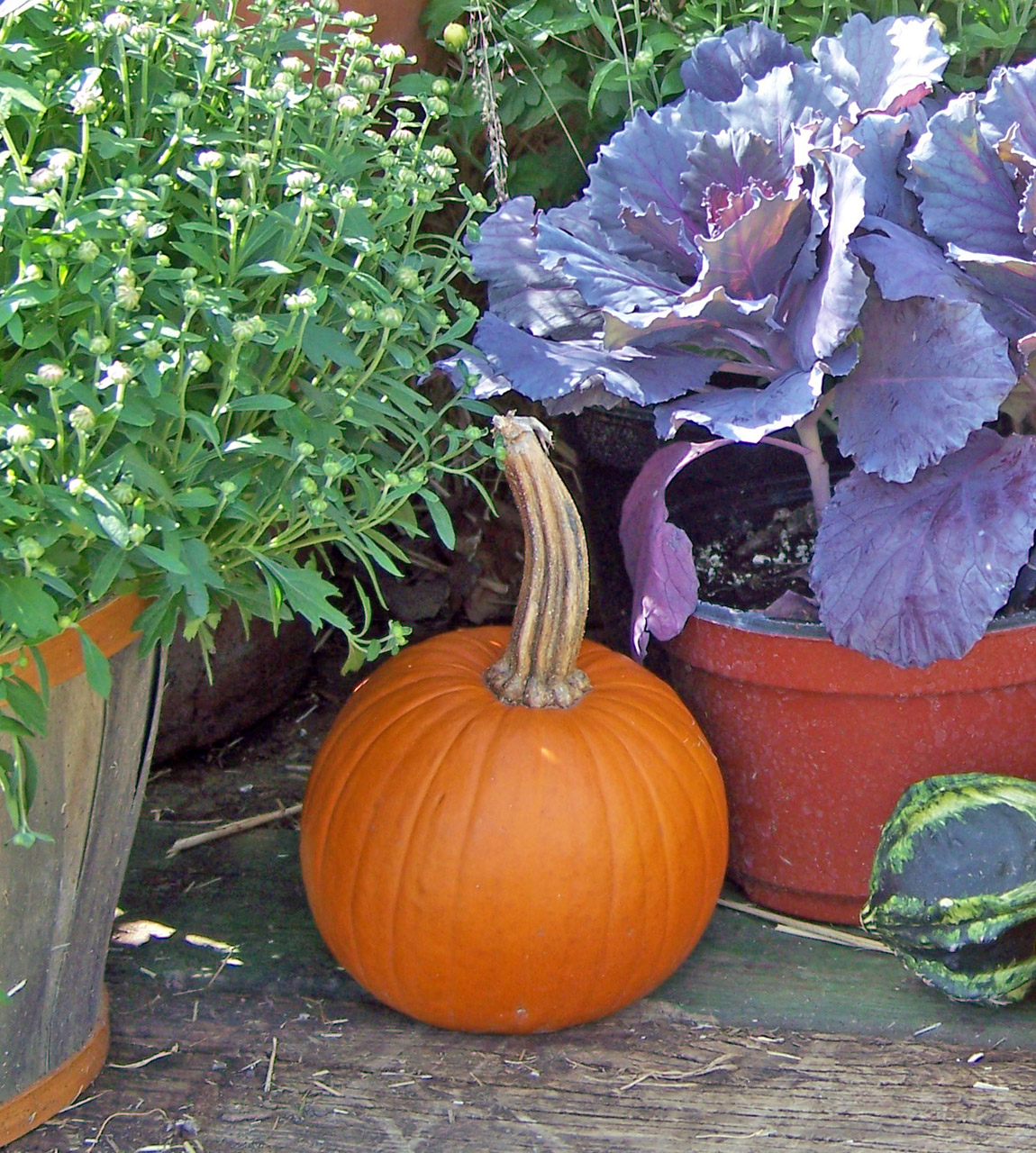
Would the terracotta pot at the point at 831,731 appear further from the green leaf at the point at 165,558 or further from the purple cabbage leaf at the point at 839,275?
the green leaf at the point at 165,558

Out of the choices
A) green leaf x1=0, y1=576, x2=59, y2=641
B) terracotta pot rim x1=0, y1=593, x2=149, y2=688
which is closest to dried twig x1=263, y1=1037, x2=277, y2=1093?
terracotta pot rim x1=0, y1=593, x2=149, y2=688

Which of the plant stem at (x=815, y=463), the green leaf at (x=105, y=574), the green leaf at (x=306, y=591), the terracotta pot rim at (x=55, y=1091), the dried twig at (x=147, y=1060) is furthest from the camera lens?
the plant stem at (x=815, y=463)

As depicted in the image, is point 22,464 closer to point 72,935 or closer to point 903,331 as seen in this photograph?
point 72,935

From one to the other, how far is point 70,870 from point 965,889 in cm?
89

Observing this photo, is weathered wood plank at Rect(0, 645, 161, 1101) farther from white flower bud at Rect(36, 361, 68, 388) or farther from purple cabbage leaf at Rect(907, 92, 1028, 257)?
purple cabbage leaf at Rect(907, 92, 1028, 257)

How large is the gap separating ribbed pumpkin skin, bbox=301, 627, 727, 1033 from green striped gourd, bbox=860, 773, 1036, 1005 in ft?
0.67

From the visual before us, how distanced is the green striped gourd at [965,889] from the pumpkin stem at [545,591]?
1.29ft

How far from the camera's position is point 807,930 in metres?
1.65

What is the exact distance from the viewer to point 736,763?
165cm

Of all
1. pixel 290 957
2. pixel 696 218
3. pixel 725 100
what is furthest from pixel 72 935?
pixel 725 100

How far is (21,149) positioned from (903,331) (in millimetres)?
888

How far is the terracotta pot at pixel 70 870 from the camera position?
121 cm

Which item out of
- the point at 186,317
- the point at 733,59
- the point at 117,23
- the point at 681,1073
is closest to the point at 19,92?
the point at 117,23

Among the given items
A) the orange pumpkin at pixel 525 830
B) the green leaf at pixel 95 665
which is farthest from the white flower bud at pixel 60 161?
the orange pumpkin at pixel 525 830
